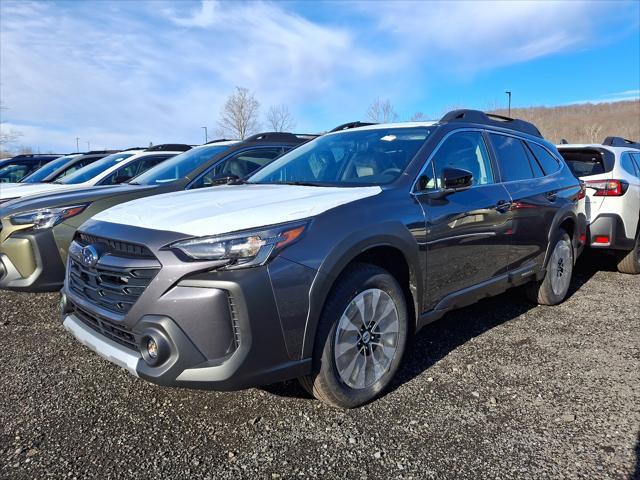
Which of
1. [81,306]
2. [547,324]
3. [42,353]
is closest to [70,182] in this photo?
[42,353]

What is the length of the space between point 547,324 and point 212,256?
335cm

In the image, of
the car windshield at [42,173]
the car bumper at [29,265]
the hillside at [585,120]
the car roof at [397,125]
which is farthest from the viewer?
the hillside at [585,120]

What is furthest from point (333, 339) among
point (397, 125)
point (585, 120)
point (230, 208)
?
point (585, 120)

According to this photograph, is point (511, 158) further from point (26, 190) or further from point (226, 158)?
point (26, 190)

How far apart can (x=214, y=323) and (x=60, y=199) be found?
2.95 metres

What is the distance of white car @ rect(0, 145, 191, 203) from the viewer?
616 cm

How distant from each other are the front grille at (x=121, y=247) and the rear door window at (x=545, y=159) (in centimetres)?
385

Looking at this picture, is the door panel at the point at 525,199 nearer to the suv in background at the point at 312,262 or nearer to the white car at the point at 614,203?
the suv in background at the point at 312,262

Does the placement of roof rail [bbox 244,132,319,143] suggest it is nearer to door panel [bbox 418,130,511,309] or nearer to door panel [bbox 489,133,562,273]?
door panel [bbox 489,133,562,273]

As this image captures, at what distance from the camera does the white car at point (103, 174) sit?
20.2ft

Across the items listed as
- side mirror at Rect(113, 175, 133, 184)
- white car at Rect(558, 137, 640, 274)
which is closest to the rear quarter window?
white car at Rect(558, 137, 640, 274)

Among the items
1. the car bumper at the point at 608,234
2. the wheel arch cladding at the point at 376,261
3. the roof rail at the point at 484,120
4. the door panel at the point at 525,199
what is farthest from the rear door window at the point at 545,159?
the wheel arch cladding at the point at 376,261

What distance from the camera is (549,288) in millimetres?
4762

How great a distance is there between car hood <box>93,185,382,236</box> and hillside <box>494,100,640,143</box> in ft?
199
